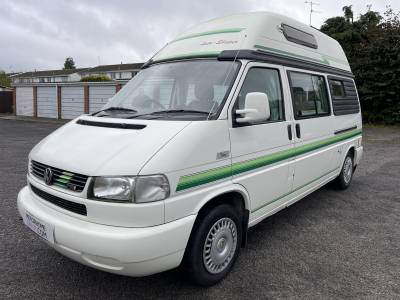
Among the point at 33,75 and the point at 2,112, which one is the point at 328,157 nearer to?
the point at 2,112

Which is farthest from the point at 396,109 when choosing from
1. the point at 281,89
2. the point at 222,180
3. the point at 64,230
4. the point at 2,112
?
the point at 2,112

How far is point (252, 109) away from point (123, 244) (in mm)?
1606

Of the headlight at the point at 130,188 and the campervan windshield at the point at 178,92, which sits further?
the campervan windshield at the point at 178,92

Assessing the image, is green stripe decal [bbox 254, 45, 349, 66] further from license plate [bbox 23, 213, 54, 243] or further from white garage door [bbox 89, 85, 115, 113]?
white garage door [bbox 89, 85, 115, 113]

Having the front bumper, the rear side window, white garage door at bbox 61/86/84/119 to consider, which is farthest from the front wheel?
white garage door at bbox 61/86/84/119

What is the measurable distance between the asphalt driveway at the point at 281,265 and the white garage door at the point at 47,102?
20923mm

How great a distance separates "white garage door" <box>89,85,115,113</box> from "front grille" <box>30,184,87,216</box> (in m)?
19.0

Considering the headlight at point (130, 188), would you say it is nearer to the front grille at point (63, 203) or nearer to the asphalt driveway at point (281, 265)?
the front grille at point (63, 203)

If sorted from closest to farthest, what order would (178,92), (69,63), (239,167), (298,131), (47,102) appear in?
1. (239,167)
2. (178,92)
3. (298,131)
4. (47,102)
5. (69,63)

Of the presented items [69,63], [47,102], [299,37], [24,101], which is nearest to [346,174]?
[299,37]

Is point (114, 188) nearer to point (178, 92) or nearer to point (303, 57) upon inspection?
point (178, 92)

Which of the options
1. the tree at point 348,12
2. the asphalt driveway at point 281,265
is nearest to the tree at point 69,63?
the tree at point 348,12

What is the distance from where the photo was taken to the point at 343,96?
6000mm

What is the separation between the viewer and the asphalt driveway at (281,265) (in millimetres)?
3090
